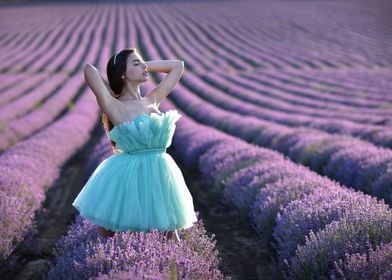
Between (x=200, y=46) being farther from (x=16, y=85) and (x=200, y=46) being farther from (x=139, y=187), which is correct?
(x=139, y=187)

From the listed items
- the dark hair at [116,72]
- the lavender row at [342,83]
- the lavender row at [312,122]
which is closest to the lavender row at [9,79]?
the lavender row at [312,122]

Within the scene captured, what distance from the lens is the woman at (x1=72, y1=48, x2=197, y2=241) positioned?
11.6 feet

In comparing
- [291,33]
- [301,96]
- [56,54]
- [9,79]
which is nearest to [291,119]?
[301,96]

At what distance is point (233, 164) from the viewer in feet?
23.7

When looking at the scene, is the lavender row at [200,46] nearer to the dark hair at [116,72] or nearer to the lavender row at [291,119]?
the lavender row at [291,119]

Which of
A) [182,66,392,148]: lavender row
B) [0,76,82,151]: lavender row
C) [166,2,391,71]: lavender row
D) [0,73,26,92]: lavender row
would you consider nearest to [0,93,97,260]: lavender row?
[0,76,82,151]: lavender row

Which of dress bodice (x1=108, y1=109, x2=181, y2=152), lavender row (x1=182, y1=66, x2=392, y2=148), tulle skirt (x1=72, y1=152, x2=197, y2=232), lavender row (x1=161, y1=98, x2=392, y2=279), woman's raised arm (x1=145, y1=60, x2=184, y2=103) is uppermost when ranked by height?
woman's raised arm (x1=145, y1=60, x2=184, y2=103)

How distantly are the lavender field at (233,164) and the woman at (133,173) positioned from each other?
6.4 inches

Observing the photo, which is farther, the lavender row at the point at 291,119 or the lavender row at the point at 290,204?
the lavender row at the point at 291,119

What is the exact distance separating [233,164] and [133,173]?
376 centimetres

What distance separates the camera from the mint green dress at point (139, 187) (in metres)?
3.52

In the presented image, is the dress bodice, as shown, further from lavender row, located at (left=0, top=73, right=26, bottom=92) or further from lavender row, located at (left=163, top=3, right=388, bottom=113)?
lavender row, located at (left=0, top=73, right=26, bottom=92)

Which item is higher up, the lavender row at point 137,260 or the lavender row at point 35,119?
the lavender row at point 137,260

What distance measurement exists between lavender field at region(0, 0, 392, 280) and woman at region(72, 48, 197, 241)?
162 mm
